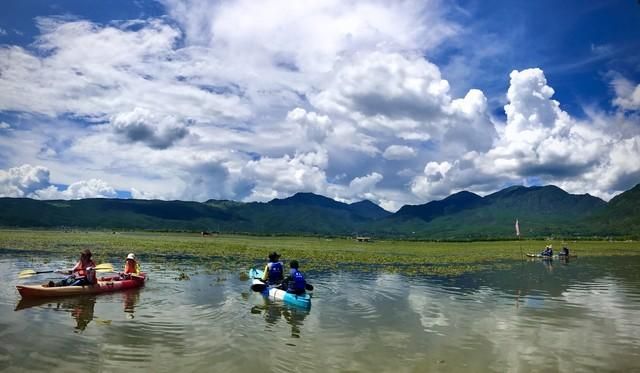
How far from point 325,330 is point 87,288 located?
50.5ft

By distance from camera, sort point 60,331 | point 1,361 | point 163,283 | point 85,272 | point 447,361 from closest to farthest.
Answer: point 1,361 < point 447,361 < point 60,331 < point 85,272 < point 163,283

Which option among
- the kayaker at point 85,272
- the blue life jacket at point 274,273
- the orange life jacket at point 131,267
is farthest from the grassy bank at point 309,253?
the kayaker at point 85,272

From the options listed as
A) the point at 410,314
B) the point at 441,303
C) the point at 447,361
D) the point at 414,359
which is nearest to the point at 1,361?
the point at 414,359

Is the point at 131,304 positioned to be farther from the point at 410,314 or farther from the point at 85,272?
the point at 410,314

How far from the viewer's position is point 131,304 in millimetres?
23719

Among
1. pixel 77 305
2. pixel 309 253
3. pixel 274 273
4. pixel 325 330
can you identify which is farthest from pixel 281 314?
pixel 309 253

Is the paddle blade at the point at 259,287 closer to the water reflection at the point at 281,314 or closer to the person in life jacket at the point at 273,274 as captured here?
the person in life jacket at the point at 273,274

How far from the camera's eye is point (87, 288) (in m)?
25.8

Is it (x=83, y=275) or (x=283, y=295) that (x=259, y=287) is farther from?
(x=83, y=275)

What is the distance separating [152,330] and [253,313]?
18.9 ft

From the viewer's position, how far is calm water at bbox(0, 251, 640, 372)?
14312mm

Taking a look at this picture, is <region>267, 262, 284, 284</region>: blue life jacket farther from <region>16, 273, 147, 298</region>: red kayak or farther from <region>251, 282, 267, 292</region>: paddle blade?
<region>16, 273, 147, 298</region>: red kayak

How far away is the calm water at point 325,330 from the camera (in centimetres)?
1431

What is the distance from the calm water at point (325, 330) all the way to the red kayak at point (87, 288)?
0.67 metres
